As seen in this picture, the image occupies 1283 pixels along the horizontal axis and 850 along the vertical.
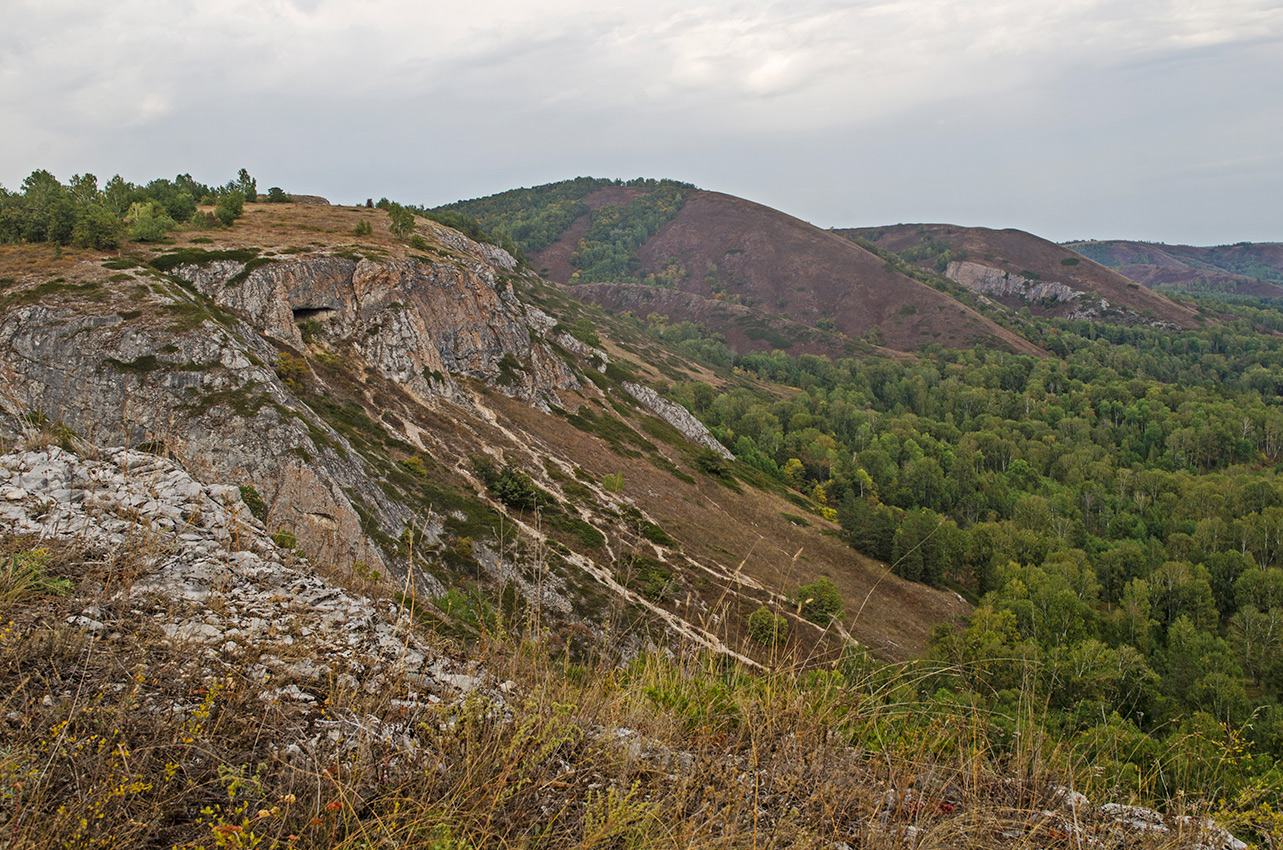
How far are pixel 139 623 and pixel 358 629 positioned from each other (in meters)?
1.61

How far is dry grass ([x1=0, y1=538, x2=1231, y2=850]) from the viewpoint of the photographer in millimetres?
3088

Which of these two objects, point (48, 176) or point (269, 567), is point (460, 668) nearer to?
point (269, 567)

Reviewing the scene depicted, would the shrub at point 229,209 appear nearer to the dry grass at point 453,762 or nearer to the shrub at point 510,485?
the shrub at point 510,485

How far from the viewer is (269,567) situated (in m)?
6.81

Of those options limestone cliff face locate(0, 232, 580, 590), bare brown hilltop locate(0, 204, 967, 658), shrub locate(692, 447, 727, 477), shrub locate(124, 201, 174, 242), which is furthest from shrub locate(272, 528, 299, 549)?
shrub locate(692, 447, 727, 477)

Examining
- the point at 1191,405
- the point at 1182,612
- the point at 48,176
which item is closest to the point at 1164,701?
the point at 1182,612

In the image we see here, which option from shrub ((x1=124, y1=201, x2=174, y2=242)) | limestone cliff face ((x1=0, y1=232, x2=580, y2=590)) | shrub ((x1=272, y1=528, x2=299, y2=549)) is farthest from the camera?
shrub ((x1=124, y1=201, x2=174, y2=242))

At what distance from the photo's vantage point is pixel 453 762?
3.74m

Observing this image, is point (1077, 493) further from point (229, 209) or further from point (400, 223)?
point (229, 209)

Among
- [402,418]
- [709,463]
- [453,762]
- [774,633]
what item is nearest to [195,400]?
[402,418]

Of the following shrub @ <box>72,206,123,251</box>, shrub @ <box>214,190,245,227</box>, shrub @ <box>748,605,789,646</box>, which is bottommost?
shrub @ <box>748,605,789,646</box>

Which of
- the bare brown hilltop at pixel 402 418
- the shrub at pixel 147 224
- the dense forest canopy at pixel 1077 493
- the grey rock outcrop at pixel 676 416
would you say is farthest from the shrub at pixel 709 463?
the shrub at pixel 147 224

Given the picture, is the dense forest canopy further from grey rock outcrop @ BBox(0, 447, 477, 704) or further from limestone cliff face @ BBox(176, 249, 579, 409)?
limestone cliff face @ BBox(176, 249, 579, 409)

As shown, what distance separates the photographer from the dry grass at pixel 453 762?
3.09 m
